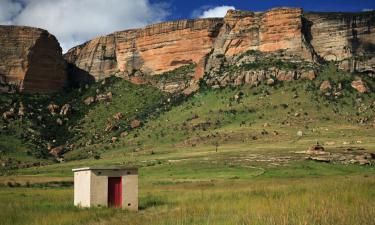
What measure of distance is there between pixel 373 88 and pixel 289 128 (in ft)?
68.2

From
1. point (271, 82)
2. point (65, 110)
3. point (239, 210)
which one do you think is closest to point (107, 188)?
point (239, 210)

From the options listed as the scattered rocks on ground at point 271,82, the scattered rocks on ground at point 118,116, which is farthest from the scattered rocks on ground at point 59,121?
the scattered rocks on ground at point 271,82

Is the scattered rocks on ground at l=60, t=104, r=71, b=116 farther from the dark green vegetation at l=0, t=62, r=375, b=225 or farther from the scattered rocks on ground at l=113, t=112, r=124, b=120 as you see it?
the scattered rocks on ground at l=113, t=112, r=124, b=120

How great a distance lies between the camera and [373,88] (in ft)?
317

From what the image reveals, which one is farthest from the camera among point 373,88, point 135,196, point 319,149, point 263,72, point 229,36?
point 229,36

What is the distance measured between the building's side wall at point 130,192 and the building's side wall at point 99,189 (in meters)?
1.05

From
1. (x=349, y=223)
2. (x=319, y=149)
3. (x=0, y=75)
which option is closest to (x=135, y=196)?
(x=349, y=223)

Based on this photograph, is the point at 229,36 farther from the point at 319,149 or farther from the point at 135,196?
the point at 135,196

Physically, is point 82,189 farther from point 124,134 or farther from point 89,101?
point 89,101

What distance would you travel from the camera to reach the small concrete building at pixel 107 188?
3134 centimetres

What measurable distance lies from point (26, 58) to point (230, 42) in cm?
4545

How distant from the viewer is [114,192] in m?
32.3

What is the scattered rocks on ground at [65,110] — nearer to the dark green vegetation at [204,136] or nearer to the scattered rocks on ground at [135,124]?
the dark green vegetation at [204,136]

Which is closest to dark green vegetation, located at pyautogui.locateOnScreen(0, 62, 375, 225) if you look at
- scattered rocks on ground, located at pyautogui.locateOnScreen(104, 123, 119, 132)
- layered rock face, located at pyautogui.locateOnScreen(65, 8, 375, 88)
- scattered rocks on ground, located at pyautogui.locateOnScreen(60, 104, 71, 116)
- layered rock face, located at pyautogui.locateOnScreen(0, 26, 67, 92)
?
scattered rocks on ground, located at pyautogui.locateOnScreen(104, 123, 119, 132)
